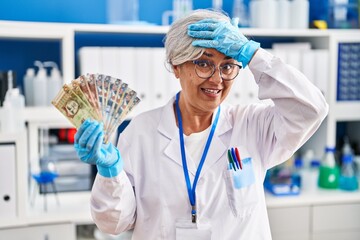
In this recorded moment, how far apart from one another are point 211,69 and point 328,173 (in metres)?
1.45

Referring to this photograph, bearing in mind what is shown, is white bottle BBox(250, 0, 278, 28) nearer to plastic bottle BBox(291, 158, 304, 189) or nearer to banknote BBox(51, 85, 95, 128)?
plastic bottle BBox(291, 158, 304, 189)

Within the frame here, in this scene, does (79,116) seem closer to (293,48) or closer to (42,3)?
(42,3)

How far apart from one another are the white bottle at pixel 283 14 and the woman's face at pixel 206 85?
1446 mm

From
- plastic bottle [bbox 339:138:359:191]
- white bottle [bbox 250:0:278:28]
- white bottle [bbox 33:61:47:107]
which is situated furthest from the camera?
white bottle [bbox 250:0:278:28]

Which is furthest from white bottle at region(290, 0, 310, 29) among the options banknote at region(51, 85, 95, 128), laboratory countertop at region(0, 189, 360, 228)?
banknote at region(51, 85, 95, 128)

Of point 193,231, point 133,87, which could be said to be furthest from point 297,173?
point 193,231

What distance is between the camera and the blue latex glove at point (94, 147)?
1.21 m

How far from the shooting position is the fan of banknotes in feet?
4.27

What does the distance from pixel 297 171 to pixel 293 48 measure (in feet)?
2.34

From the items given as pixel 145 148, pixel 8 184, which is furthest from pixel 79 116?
Result: pixel 8 184

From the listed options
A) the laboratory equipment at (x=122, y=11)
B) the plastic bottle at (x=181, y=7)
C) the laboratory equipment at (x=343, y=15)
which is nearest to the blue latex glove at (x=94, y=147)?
the laboratory equipment at (x=122, y=11)

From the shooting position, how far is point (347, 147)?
2.76 meters

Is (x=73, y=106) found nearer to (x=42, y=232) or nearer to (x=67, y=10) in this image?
(x=42, y=232)

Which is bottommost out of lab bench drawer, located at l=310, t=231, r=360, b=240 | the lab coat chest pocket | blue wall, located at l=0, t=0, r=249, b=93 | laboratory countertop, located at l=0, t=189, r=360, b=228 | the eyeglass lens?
lab bench drawer, located at l=310, t=231, r=360, b=240
